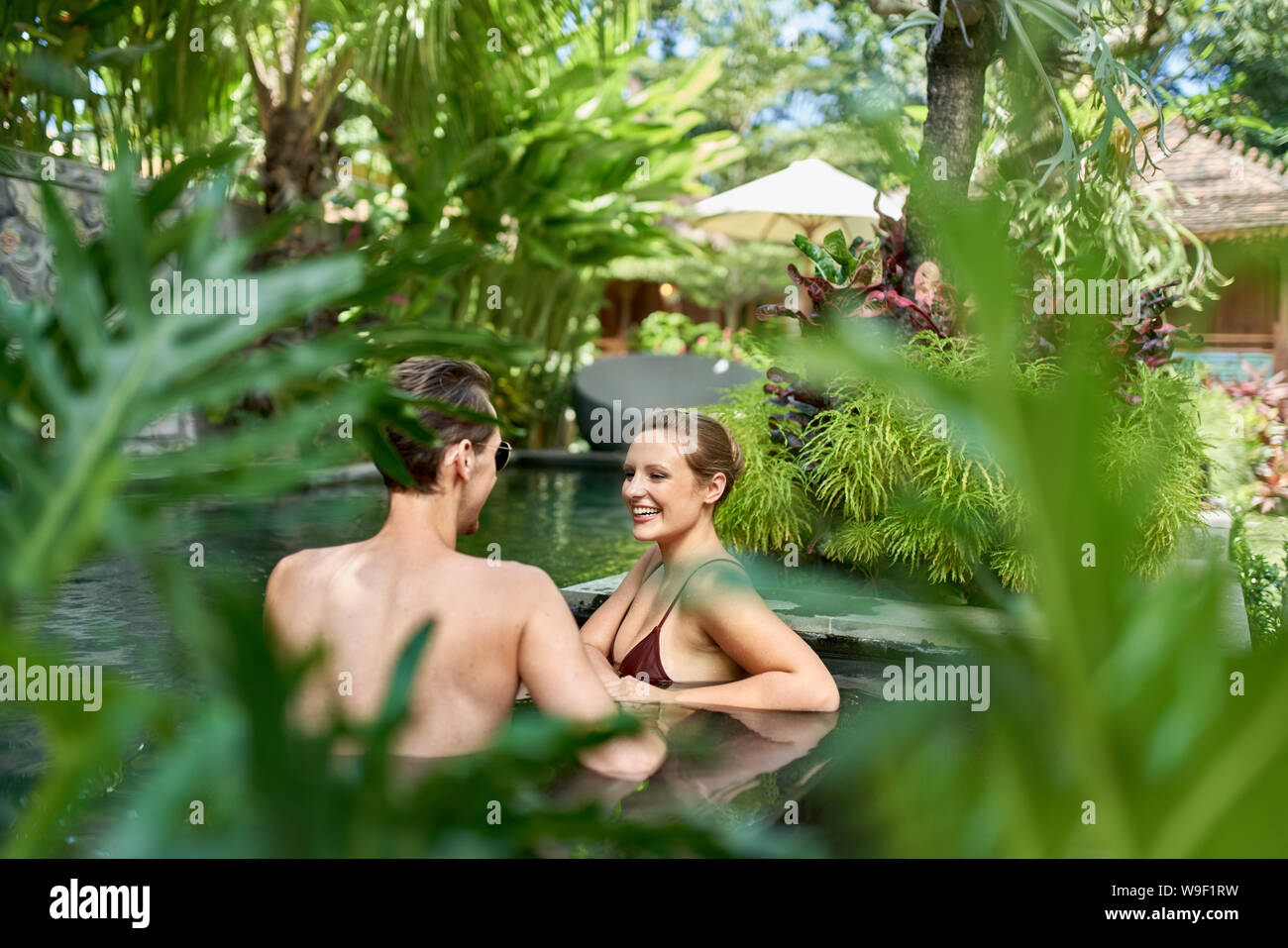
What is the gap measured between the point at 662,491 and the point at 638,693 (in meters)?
0.61

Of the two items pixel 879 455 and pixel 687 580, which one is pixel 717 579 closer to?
pixel 687 580

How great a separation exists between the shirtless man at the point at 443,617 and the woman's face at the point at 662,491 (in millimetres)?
1069

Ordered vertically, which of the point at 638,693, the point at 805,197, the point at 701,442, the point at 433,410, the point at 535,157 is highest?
the point at 535,157

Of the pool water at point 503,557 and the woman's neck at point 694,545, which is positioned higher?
the woman's neck at point 694,545

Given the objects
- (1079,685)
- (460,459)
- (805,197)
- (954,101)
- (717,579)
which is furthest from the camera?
(805,197)

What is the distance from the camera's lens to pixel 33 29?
236 inches

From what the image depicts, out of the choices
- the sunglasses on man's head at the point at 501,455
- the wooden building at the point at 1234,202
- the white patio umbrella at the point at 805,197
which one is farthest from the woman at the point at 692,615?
the wooden building at the point at 1234,202

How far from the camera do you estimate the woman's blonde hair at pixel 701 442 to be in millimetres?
3430

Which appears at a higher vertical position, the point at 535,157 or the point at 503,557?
the point at 535,157

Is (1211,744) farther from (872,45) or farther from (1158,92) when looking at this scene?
(872,45)

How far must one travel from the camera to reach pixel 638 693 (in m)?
3.23

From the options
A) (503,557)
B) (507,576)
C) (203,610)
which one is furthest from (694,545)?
(503,557)

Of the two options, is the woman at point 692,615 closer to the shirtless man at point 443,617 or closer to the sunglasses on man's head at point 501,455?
the sunglasses on man's head at point 501,455
